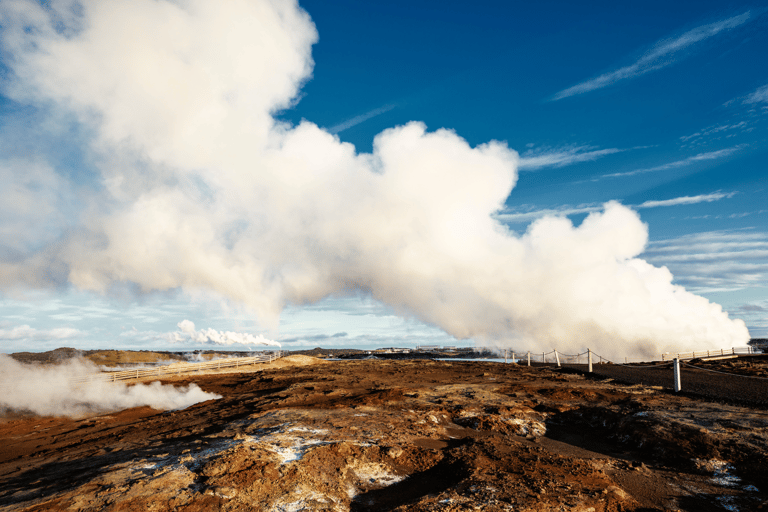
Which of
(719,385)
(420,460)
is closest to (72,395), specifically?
(420,460)

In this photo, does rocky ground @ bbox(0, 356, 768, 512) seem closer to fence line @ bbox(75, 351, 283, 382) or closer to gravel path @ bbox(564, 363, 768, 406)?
gravel path @ bbox(564, 363, 768, 406)

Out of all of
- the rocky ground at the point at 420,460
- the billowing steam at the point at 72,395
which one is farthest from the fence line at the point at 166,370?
the rocky ground at the point at 420,460

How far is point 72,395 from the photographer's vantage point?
922 inches

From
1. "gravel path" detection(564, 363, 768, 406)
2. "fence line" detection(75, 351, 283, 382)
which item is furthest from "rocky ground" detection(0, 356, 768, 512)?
"fence line" detection(75, 351, 283, 382)

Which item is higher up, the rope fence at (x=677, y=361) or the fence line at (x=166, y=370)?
the rope fence at (x=677, y=361)

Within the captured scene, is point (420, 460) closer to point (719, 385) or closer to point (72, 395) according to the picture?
point (719, 385)

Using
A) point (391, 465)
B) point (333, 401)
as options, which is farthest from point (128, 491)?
point (333, 401)

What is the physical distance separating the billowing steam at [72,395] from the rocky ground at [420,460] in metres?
7.03

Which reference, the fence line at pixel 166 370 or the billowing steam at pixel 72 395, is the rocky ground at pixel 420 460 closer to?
the billowing steam at pixel 72 395

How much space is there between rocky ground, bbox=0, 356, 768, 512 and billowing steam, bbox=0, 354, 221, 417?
703cm

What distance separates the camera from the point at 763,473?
7.30 m

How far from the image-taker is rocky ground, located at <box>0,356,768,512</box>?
259 inches

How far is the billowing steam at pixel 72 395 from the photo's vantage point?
21.3m

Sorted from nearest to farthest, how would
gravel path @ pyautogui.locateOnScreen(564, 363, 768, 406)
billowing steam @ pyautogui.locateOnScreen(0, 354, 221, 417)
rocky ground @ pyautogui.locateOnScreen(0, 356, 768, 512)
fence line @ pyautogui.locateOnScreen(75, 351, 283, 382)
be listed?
rocky ground @ pyautogui.locateOnScreen(0, 356, 768, 512) → gravel path @ pyautogui.locateOnScreen(564, 363, 768, 406) → billowing steam @ pyautogui.locateOnScreen(0, 354, 221, 417) → fence line @ pyautogui.locateOnScreen(75, 351, 283, 382)
